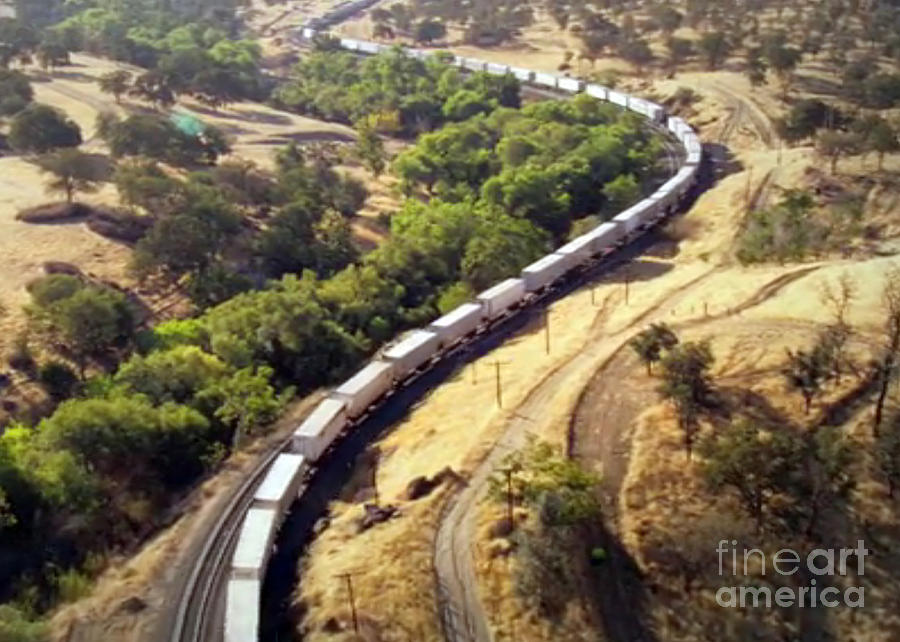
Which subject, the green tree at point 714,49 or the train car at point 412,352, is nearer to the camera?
the train car at point 412,352

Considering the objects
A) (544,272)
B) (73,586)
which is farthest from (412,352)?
(73,586)

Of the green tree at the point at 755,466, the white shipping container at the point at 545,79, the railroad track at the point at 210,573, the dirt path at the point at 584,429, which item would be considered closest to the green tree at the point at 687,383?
the dirt path at the point at 584,429

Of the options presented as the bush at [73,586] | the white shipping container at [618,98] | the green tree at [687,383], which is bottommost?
the bush at [73,586]

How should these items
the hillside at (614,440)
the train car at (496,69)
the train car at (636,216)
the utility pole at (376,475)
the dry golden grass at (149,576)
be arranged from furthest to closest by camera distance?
the train car at (496,69)
the train car at (636,216)
the utility pole at (376,475)
the dry golden grass at (149,576)
the hillside at (614,440)

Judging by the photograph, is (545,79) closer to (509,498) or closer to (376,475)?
(376,475)

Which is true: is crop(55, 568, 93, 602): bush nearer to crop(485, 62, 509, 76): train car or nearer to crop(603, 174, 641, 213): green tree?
crop(603, 174, 641, 213): green tree

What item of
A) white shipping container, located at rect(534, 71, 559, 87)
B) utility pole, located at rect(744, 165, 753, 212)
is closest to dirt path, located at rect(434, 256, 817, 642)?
utility pole, located at rect(744, 165, 753, 212)

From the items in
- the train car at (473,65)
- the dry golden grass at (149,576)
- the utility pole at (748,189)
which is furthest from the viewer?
the train car at (473,65)

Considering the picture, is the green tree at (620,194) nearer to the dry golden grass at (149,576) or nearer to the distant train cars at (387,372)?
the distant train cars at (387,372)
